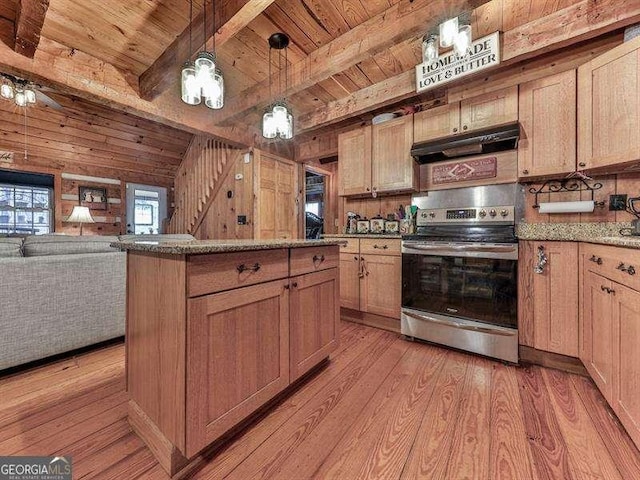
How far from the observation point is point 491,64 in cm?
221

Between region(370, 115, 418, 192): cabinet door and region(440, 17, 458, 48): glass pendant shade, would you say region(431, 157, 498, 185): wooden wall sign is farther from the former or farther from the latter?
region(440, 17, 458, 48): glass pendant shade

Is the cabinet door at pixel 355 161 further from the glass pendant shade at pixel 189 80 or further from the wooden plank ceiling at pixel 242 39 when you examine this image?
the glass pendant shade at pixel 189 80

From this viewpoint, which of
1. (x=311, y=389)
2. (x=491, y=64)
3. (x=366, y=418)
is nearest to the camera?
(x=366, y=418)

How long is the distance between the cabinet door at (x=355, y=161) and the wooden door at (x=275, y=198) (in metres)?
1.55

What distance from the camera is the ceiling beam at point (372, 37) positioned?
5.87 feet

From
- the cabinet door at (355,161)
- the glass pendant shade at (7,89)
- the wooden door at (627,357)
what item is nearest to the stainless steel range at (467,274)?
the wooden door at (627,357)

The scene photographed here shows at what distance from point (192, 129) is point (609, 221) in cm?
423

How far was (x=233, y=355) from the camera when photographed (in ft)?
3.93

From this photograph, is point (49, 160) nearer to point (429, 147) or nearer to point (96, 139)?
point (96, 139)

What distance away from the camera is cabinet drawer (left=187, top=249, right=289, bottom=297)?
104 centimetres

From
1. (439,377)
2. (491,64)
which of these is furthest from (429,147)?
(439,377)

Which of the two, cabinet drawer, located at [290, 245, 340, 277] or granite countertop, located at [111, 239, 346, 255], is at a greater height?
granite countertop, located at [111, 239, 346, 255]

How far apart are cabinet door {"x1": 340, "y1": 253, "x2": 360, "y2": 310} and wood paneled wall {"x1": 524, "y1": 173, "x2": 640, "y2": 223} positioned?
1.55 m

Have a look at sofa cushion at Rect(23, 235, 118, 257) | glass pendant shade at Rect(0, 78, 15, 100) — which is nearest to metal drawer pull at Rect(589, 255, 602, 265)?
sofa cushion at Rect(23, 235, 118, 257)
